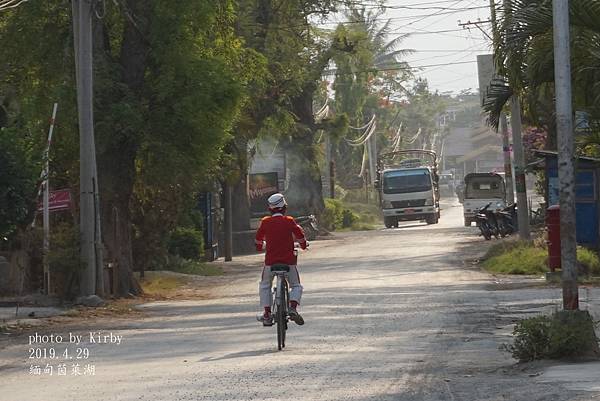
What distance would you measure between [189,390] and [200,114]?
13.5m

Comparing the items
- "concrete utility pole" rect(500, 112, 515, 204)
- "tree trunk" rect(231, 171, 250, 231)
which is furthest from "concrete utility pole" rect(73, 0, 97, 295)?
"tree trunk" rect(231, 171, 250, 231)

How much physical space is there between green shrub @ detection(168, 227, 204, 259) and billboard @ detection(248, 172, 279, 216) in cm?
1940

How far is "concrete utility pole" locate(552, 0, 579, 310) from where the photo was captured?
1323 centimetres

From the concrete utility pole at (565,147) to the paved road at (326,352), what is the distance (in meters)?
1.14

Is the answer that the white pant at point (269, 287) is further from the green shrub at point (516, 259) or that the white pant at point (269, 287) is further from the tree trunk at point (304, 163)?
the tree trunk at point (304, 163)

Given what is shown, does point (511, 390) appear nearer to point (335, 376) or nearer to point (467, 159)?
point (335, 376)

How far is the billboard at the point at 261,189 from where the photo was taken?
2189 inches

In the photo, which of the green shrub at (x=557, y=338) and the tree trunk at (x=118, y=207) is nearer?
the green shrub at (x=557, y=338)

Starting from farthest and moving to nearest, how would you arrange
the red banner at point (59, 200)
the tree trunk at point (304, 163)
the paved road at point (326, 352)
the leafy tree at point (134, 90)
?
the tree trunk at point (304, 163) < the leafy tree at point (134, 90) < the red banner at point (59, 200) < the paved road at point (326, 352)

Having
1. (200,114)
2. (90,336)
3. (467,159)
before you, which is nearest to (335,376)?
(90,336)

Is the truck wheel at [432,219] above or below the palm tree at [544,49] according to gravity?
below

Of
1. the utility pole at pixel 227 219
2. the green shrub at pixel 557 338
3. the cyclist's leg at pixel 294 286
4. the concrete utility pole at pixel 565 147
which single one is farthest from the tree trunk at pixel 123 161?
the utility pole at pixel 227 219

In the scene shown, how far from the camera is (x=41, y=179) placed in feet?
65.0

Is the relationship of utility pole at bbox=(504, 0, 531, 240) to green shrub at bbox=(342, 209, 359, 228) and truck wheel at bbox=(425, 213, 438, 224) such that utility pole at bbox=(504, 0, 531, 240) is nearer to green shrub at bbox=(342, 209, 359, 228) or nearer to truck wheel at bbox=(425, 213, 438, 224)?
truck wheel at bbox=(425, 213, 438, 224)
